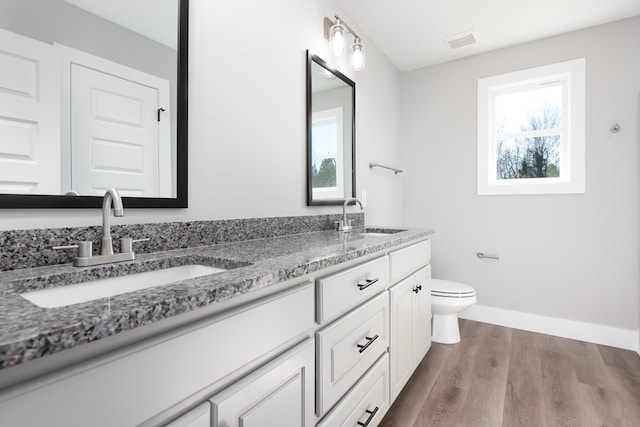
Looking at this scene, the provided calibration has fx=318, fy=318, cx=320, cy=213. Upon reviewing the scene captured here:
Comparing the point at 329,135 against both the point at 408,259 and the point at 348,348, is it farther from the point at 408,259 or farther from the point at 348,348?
the point at 348,348

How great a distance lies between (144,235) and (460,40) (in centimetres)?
273

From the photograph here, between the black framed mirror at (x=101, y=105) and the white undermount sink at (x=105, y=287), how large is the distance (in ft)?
0.82

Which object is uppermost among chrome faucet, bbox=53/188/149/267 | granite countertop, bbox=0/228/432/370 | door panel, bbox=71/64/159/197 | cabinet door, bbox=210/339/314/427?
door panel, bbox=71/64/159/197

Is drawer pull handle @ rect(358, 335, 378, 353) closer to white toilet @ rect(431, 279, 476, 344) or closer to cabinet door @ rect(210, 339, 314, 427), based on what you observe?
cabinet door @ rect(210, 339, 314, 427)

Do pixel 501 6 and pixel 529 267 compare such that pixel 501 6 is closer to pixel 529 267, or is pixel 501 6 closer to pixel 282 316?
pixel 529 267

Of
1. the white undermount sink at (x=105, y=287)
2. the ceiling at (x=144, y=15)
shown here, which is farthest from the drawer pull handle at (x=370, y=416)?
the ceiling at (x=144, y=15)

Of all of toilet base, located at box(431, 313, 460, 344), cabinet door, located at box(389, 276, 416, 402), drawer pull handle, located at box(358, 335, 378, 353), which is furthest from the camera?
toilet base, located at box(431, 313, 460, 344)

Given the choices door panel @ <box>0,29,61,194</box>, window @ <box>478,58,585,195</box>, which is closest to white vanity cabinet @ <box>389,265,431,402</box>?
door panel @ <box>0,29,61,194</box>

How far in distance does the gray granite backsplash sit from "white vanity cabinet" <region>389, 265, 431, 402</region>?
0.63m

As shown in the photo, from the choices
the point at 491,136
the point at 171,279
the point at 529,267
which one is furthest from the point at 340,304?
the point at 491,136

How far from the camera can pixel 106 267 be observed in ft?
2.66

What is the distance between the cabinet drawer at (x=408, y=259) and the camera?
148 centimetres

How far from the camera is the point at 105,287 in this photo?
797 millimetres

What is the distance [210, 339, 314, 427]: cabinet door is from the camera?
618 millimetres
